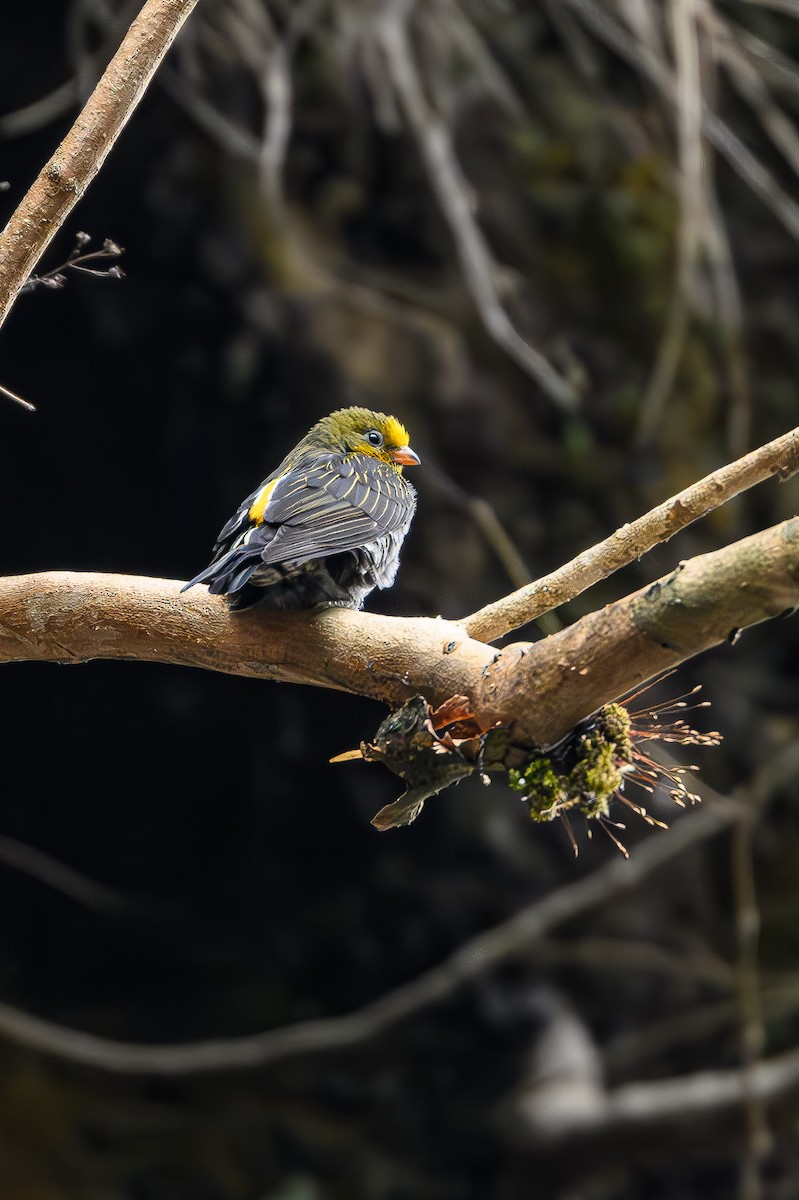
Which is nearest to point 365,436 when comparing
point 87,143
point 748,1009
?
point 87,143

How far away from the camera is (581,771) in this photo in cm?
152

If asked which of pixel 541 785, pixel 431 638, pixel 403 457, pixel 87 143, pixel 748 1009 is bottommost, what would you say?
pixel 748 1009

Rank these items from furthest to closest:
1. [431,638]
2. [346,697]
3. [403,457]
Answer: [346,697], [403,457], [431,638]

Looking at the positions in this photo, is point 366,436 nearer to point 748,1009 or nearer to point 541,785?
point 541,785

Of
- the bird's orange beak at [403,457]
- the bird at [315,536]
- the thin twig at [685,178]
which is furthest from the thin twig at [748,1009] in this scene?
the bird at [315,536]

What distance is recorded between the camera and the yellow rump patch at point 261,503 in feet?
6.57

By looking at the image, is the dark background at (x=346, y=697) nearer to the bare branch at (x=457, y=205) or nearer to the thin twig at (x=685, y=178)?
the bare branch at (x=457, y=205)

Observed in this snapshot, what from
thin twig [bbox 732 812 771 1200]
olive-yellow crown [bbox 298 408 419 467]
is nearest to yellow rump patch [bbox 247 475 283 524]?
olive-yellow crown [bbox 298 408 419 467]

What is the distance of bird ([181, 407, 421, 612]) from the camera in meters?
1.75

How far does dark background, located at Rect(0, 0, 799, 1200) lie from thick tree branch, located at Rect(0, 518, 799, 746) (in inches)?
82.6

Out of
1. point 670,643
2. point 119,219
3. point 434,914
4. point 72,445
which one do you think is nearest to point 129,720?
point 72,445

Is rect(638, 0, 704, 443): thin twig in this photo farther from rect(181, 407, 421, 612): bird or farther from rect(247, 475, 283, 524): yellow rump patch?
rect(247, 475, 283, 524): yellow rump patch

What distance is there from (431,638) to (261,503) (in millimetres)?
578

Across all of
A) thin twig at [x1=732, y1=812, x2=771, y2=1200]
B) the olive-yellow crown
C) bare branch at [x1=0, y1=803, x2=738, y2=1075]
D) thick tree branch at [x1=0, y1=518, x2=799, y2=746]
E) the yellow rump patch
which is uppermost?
the olive-yellow crown
